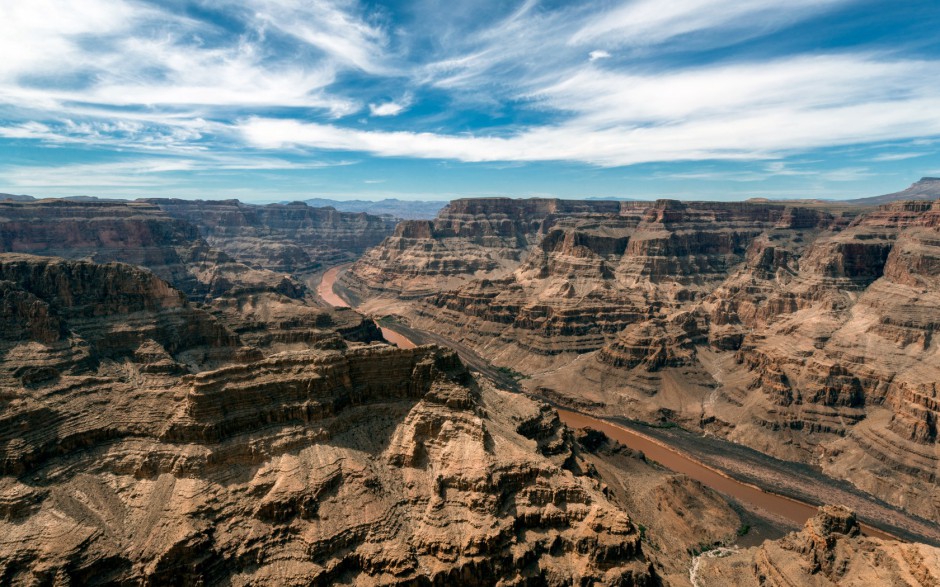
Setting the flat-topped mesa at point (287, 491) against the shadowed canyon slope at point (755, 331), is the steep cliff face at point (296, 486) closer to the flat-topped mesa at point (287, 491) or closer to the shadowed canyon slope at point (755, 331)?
the flat-topped mesa at point (287, 491)

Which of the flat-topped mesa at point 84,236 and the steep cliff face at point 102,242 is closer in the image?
the flat-topped mesa at point 84,236

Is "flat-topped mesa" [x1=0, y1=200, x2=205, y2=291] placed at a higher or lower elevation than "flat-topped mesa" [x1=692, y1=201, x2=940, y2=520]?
higher

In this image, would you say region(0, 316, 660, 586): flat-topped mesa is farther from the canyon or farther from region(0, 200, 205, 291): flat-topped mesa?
region(0, 200, 205, 291): flat-topped mesa

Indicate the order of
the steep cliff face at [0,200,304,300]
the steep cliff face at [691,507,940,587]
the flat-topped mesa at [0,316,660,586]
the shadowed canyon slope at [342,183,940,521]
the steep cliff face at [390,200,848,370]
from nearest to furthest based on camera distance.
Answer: the flat-topped mesa at [0,316,660,586] → the steep cliff face at [691,507,940,587] → the shadowed canyon slope at [342,183,940,521] → the steep cliff face at [390,200,848,370] → the steep cliff face at [0,200,304,300]

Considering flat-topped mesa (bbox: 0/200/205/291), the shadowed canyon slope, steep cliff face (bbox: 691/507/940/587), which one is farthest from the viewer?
flat-topped mesa (bbox: 0/200/205/291)

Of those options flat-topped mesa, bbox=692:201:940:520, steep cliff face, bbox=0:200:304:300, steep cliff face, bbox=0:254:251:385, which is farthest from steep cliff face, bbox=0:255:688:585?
steep cliff face, bbox=0:200:304:300

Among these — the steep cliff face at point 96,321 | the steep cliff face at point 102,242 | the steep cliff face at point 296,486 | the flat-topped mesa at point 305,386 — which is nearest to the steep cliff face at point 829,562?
the steep cliff face at point 296,486


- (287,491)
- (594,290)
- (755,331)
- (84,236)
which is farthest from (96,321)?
(755,331)
